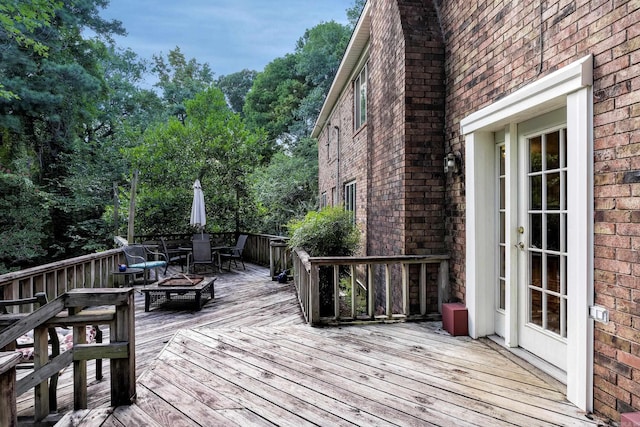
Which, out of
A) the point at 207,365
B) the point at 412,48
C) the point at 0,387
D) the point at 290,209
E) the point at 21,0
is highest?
the point at 21,0

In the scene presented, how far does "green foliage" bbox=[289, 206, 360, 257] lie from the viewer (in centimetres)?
530

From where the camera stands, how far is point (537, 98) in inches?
112

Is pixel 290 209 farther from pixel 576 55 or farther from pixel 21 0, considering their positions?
pixel 576 55

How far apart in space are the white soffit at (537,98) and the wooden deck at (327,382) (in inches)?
80.7

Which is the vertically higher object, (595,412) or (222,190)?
(222,190)

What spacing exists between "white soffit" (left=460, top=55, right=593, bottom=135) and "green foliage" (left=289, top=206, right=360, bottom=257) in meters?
2.15

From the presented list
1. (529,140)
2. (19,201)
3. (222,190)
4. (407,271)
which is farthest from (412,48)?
(19,201)

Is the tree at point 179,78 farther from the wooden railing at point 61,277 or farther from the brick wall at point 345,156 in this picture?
the wooden railing at point 61,277

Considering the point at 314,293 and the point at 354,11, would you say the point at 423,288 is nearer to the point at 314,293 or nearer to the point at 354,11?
the point at 314,293

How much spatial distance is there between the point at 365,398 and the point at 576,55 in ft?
8.87

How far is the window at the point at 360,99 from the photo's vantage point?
7.48 metres

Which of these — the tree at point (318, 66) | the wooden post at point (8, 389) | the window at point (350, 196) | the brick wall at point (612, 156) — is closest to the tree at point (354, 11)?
the tree at point (318, 66)

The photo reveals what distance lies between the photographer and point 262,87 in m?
26.3

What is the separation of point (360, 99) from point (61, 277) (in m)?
5.94
